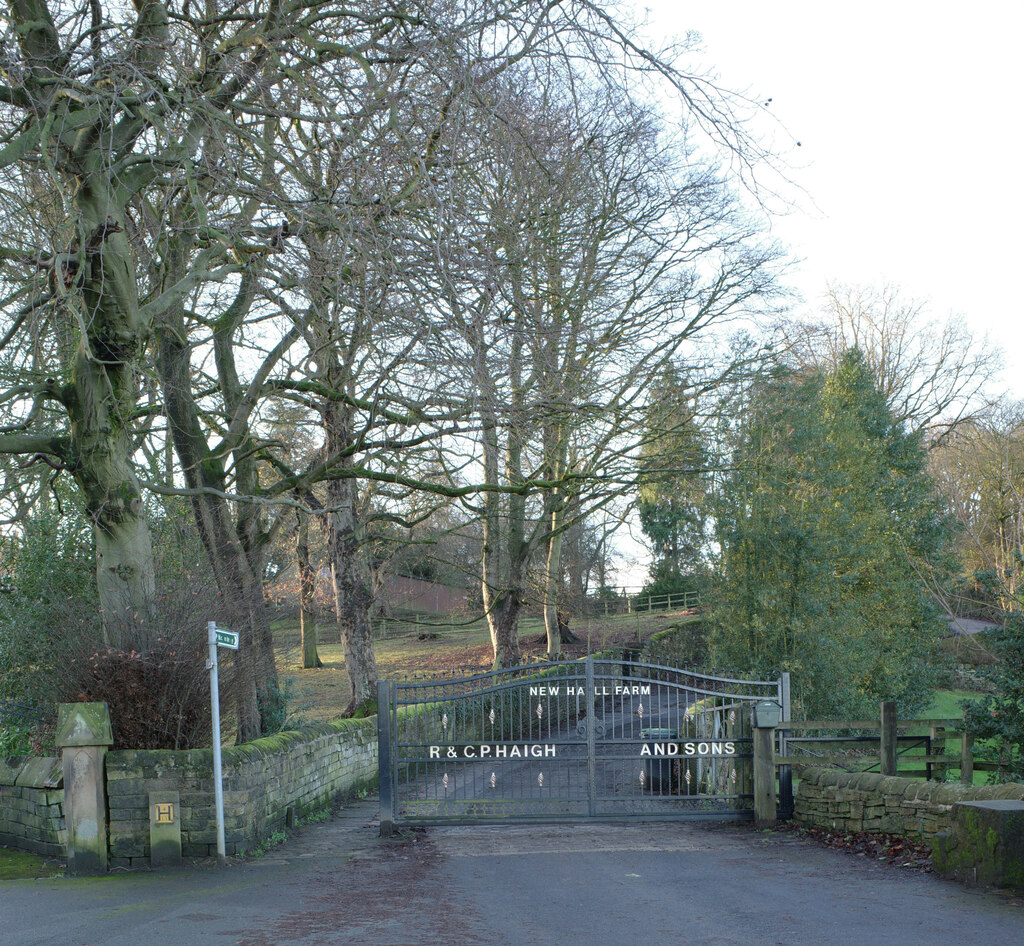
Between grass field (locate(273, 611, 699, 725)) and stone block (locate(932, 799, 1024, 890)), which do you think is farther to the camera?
grass field (locate(273, 611, 699, 725))

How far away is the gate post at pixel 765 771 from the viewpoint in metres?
12.1

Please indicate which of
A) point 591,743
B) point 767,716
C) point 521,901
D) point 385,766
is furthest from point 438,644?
point 521,901

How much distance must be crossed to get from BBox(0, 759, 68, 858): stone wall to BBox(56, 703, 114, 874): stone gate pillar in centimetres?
25

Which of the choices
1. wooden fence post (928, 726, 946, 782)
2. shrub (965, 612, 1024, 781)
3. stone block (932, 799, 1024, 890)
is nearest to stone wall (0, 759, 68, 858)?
stone block (932, 799, 1024, 890)

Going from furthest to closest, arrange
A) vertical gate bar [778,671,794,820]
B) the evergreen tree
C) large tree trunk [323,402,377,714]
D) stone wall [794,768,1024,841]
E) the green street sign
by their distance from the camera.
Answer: large tree trunk [323,402,377,714], the evergreen tree, vertical gate bar [778,671,794,820], the green street sign, stone wall [794,768,1024,841]

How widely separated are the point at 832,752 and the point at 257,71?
15070 mm

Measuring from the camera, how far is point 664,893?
28.0 feet

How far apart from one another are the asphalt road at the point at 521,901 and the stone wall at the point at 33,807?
114 centimetres

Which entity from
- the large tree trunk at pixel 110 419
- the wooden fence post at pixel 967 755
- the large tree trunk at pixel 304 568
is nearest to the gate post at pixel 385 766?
the large tree trunk at pixel 110 419

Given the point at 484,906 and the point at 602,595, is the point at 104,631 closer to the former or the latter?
the point at 484,906

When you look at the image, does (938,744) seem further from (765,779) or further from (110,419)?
(110,419)

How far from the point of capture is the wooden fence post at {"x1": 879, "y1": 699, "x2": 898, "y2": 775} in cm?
1126

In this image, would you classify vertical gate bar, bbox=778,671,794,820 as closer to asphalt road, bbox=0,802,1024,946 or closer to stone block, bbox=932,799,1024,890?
asphalt road, bbox=0,802,1024,946

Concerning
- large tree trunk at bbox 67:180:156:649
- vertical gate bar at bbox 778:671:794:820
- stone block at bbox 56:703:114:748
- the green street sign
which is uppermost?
large tree trunk at bbox 67:180:156:649
